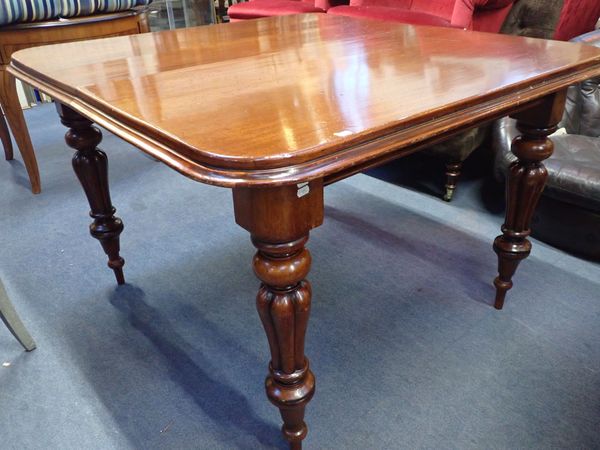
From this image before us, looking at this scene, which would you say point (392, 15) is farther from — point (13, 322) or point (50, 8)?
point (13, 322)

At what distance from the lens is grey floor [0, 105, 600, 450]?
912 millimetres

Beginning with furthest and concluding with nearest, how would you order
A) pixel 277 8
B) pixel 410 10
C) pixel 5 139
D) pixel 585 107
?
pixel 277 8
pixel 5 139
pixel 410 10
pixel 585 107

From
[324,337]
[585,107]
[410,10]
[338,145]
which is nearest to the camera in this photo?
[338,145]

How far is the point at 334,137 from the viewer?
53cm

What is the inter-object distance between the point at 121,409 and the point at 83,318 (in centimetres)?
32

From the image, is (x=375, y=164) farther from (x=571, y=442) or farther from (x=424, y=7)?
(x=424, y=7)

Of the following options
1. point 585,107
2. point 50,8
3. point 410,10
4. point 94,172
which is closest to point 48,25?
point 50,8

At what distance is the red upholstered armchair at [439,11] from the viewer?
1530 mm

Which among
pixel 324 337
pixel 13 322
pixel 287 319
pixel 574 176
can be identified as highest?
pixel 287 319

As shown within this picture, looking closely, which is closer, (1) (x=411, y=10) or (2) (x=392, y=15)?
(2) (x=392, y=15)

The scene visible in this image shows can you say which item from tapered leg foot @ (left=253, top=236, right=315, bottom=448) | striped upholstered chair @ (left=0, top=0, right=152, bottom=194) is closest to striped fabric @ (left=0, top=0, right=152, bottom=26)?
striped upholstered chair @ (left=0, top=0, right=152, bottom=194)

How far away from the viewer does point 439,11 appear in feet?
5.90

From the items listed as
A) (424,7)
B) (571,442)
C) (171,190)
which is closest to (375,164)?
(571,442)

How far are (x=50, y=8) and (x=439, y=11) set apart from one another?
1305 millimetres
